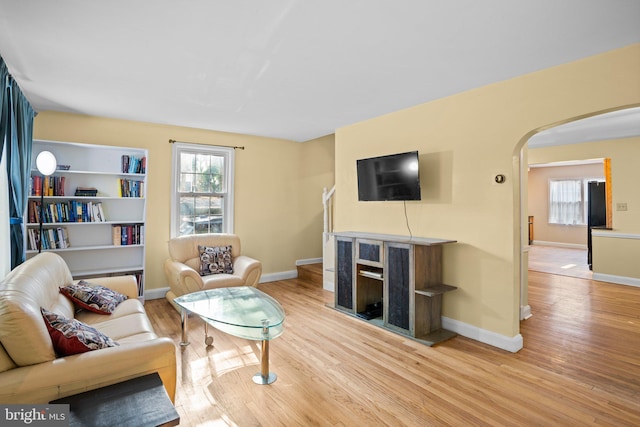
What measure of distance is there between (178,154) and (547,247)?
9930 mm

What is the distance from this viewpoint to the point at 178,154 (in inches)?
190

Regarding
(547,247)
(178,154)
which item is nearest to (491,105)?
(178,154)

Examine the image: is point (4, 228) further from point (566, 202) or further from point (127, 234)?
point (566, 202)

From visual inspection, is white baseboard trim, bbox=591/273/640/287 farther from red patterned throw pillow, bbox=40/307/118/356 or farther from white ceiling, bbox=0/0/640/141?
red patterned throw pillow, bbox=40/307/118/356

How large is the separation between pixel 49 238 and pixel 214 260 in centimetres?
186

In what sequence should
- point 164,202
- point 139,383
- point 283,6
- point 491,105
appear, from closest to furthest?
1. point 139,383
2. point 283,6
3. point 491,105
4. point 164,202

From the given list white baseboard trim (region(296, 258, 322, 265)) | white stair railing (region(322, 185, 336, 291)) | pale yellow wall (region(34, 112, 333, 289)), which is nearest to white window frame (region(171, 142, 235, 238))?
pale yellow wall (region(34, 112, 333, 289))

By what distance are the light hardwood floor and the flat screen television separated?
1493mm

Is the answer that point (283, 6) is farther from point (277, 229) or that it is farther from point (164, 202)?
point (277, 229)

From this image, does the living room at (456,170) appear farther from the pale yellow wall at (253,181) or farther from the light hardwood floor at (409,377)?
the light hardwood floor at (409,377)

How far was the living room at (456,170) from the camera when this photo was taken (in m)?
2.71

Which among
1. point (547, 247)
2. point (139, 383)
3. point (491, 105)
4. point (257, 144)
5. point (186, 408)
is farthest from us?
point (547, 247)

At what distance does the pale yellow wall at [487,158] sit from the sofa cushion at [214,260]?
2299mm

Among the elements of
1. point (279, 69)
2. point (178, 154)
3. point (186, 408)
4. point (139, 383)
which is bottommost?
point (186, 408)
